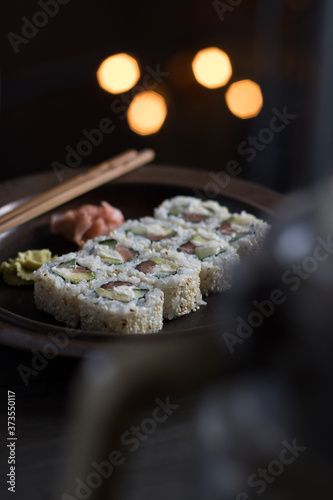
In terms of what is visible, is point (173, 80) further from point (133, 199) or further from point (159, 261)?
point (159, 261)

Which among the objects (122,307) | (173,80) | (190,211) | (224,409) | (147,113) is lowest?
(224,409)

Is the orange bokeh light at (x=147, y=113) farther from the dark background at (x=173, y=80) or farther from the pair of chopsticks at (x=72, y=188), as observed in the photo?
the pair of chopsticks at (x=72, y=188)

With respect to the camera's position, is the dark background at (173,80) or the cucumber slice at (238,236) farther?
the dark background at (173,80)

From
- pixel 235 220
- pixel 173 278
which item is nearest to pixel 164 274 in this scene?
pixel 173 278

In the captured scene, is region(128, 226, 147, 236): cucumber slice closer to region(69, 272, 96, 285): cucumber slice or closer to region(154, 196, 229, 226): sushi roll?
region(154, 196, 229, 226): sushi roll

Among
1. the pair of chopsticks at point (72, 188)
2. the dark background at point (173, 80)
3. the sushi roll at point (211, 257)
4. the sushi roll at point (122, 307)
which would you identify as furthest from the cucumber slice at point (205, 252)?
the dark background at point (173, 80)

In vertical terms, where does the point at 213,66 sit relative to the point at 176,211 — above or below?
above

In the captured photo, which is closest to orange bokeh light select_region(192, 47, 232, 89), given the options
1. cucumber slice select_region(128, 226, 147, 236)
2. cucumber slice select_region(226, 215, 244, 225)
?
cucumber slice select_region(226, 215, 244, 225)

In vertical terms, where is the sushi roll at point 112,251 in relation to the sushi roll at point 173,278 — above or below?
above
